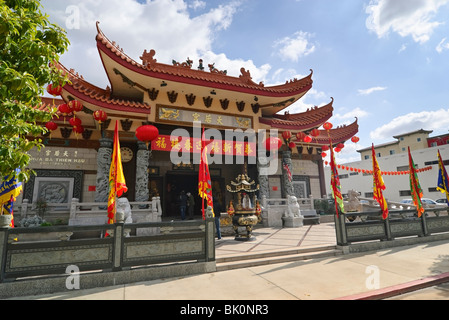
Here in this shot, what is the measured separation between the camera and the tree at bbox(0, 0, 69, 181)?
3.04 metres

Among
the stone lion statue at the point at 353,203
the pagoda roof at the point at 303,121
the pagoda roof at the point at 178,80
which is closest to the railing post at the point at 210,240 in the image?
the pagoda roof at the point at 178,80

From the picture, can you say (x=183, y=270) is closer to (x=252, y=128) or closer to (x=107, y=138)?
(x=107, y=138)

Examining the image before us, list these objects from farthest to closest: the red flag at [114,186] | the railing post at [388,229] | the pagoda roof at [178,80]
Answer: the pagoda roof at [178,80] → the railing post at [388,229] → the red flag at [114,186]

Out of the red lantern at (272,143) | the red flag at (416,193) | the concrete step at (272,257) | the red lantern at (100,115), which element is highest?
the red lantern at (100,115)

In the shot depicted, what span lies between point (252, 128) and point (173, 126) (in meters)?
3.81

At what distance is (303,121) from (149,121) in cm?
784

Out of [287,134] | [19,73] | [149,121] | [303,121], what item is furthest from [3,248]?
[303,121]

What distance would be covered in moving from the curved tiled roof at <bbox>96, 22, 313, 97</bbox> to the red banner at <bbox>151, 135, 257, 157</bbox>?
2.38 metres

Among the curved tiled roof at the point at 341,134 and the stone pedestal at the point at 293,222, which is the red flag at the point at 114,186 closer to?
the stone pedestal at the point at 293,222

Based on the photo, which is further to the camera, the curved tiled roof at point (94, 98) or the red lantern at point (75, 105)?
the red lantern at point (75, 105)

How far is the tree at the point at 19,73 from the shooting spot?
304 cm

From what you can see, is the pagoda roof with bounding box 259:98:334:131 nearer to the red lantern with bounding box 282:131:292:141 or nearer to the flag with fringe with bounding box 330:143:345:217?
the red lantern with bounding box 282:131:292:141

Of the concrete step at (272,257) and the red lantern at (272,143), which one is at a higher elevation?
the red lantern at (272,143)

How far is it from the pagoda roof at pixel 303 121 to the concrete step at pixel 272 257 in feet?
22.0
